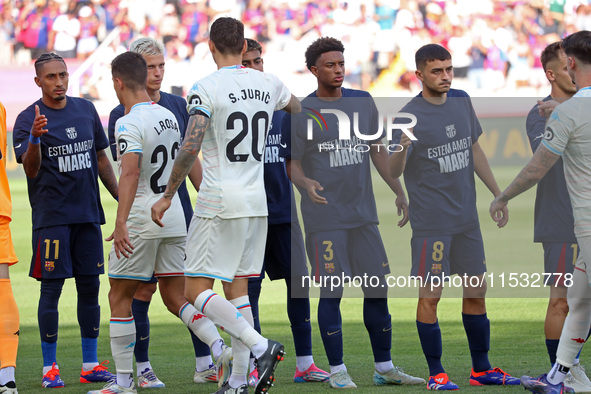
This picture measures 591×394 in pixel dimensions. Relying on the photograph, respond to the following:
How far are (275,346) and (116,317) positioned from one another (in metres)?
1.19

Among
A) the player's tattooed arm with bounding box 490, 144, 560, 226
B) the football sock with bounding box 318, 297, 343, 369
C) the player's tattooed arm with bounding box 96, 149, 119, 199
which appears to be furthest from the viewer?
the player's tattooed arm with bounding box 96, 149, 119, 199

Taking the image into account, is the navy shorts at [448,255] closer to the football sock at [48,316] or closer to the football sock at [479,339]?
the football sock at [479,339]

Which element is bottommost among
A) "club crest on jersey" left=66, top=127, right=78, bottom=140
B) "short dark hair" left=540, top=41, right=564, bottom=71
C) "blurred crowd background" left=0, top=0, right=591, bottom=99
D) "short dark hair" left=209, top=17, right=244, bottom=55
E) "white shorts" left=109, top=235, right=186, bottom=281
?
"white shorts" left=109, top=235, right=186, bottom=281

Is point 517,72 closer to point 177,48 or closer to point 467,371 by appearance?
point 177,48

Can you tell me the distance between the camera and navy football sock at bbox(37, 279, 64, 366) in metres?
5.32

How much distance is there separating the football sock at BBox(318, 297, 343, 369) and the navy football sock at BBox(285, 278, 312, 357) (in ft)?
1.12

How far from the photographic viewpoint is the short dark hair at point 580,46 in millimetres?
4020

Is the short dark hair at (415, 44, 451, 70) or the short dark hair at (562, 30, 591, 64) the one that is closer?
the short dark hair at (562, 30, 591, 64)

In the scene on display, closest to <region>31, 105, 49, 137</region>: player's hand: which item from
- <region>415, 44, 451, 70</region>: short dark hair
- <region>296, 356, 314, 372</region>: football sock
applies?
<region>296, 356, 314, 372</region>: football sock

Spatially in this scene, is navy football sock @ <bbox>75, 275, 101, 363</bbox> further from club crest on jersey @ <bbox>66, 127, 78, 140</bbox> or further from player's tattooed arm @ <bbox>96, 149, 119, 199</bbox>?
club crest on jersey @ <bbox>66, 127, 78, 140</bbox>

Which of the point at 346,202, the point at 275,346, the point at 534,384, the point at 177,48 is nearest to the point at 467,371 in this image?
the point at 534,384

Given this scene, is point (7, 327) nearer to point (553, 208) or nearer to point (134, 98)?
point (134, 98)

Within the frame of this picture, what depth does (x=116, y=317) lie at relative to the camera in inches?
185

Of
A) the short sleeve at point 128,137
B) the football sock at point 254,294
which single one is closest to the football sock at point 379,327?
the football sock at point 254,294
